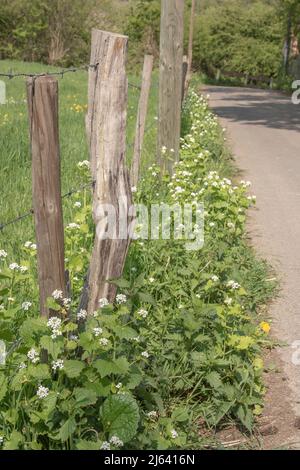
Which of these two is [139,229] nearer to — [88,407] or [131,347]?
[131,347]

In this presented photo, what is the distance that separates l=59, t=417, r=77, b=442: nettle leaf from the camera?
2561 millimetres

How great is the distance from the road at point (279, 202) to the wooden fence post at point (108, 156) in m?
1.15

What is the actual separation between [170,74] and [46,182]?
526cm

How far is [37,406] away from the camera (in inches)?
110

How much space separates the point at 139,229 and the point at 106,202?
120 centimetres

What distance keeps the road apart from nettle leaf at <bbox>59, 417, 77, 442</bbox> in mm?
1282

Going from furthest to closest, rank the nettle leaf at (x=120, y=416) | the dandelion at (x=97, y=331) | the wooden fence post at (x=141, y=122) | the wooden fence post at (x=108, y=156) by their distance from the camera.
Result: the wooden fence post at (x=141, y=122)
the wooden fence post at (x=108, y=156)
the dandelion at (x=97, y=331)
the nettle leaf at (x=120, y=416)

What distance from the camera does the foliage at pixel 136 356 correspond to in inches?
107

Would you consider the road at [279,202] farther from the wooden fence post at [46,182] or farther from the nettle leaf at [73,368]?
the wooden fence post at [46,182]

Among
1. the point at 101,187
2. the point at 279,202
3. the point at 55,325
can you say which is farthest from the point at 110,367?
the point at 279,202

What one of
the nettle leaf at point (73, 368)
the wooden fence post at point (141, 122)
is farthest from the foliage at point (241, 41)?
the nettle leaf at point (73, 368)

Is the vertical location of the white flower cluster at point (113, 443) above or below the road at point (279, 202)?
above

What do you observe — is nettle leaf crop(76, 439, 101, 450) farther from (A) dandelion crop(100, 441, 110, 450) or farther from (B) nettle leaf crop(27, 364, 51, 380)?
(B) nettle leaf crop(27, 364, 51, 380)

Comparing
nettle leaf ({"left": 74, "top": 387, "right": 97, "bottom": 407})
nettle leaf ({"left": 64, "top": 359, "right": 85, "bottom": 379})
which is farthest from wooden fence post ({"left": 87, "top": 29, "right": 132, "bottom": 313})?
nettle leaf ({"left": 74, "top": 387, "right": 97, "bottom": 407})
